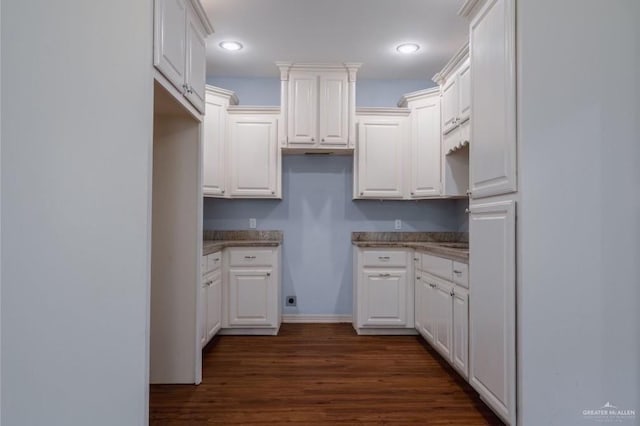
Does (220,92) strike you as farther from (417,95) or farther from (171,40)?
(417,95)

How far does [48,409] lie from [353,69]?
3354 millimetres

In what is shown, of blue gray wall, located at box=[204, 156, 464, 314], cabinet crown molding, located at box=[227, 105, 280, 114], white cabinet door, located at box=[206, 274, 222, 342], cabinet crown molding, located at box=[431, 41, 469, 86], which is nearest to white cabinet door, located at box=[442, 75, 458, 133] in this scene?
cabinet crown molding, located at box=[431, 41, 469, 86]

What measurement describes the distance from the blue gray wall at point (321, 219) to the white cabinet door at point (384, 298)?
0.54 m

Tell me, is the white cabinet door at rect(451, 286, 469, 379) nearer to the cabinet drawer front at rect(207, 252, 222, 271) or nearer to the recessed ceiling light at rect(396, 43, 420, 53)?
the cabinet drawer front at rect(207, 252, 222, 271)

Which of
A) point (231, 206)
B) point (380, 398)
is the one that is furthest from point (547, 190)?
point (231, 206)

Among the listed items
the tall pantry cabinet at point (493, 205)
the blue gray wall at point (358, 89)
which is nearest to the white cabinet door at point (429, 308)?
the tall pantry cabinet at point (493, 205)

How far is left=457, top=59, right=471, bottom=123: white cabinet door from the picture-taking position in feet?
8.68

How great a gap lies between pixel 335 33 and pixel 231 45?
968 millimetres

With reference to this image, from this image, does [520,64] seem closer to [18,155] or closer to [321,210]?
[18,155]

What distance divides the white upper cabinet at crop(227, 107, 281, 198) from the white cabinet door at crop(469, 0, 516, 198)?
2.09m

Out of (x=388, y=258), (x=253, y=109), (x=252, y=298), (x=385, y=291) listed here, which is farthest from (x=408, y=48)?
(x=252, y=298)

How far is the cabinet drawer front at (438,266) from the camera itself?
8.50ft

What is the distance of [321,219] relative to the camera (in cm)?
402

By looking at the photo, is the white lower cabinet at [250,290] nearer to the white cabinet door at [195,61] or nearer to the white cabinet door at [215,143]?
the white cabinet door at [215,143]
